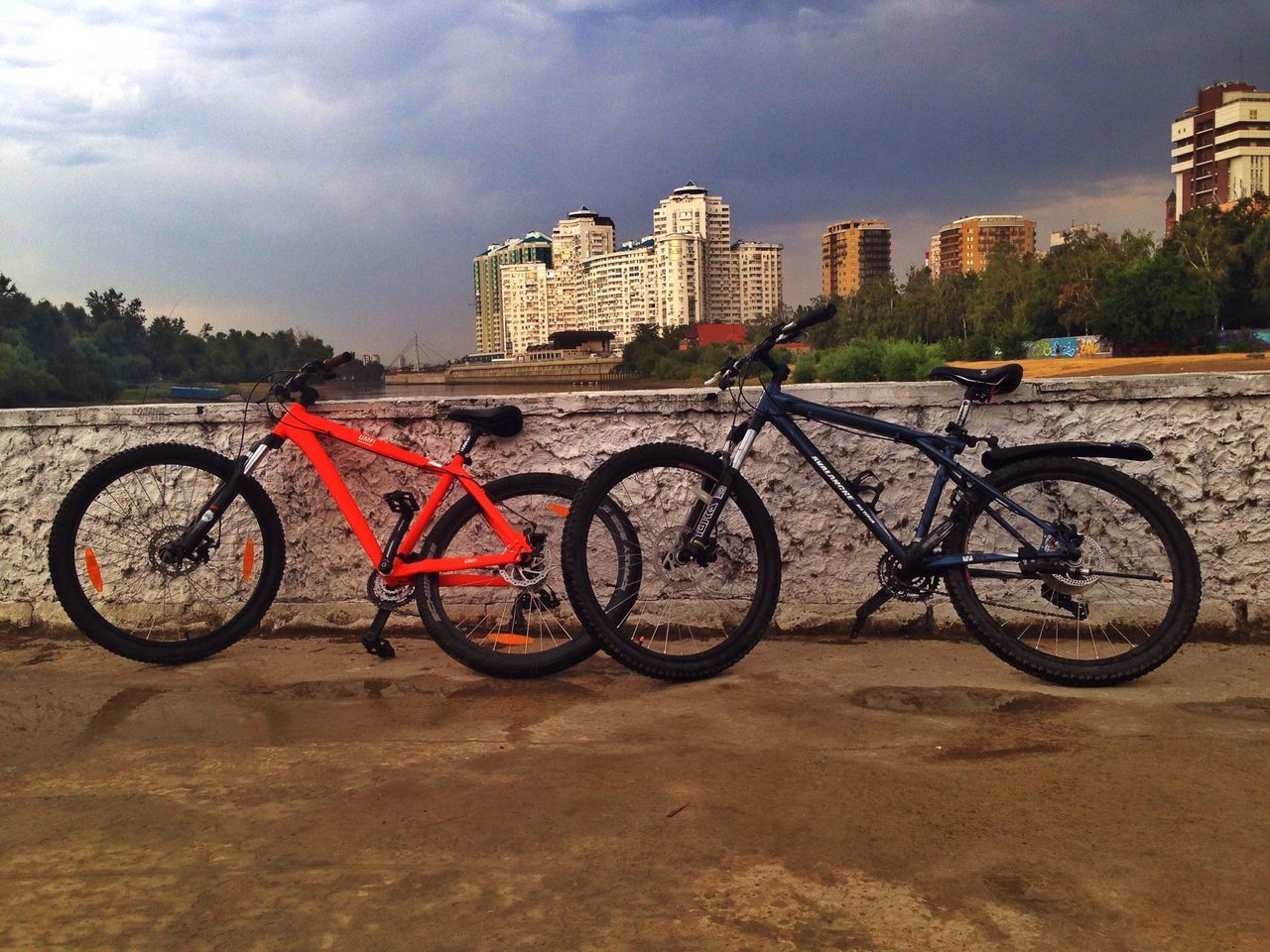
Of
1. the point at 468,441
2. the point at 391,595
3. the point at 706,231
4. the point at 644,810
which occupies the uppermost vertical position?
the point at 706,231

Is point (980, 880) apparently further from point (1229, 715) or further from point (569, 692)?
point (569, 692)

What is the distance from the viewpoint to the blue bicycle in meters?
3.50

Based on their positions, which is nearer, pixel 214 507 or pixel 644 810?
pixel 644 810

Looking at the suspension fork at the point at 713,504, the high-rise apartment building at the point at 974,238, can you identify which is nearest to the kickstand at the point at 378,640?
the suspension fork at the point at 713,504

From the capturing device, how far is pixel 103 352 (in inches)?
834

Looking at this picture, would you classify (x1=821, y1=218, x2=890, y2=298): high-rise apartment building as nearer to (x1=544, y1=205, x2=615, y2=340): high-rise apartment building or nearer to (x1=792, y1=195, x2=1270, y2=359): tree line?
(x1=792, y1=195, x2=1270, y2=359): tree line

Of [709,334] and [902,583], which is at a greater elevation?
[709,334]

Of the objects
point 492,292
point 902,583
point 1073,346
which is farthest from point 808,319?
point 1073,346

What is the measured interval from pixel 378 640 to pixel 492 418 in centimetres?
97

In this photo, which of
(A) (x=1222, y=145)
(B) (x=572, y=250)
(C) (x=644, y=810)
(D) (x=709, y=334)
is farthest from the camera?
(A) (x=1222, y=145)

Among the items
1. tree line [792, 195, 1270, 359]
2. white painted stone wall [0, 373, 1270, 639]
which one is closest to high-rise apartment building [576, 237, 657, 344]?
tree line [792, 195, 1270, 359]

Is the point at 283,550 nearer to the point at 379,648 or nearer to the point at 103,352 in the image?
the point at 379,648

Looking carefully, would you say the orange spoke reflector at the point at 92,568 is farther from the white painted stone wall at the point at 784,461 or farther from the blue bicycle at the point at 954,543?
the blue bicycle at the point at 954,543

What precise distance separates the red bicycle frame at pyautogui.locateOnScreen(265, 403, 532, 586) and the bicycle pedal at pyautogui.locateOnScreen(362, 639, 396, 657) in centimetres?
26
